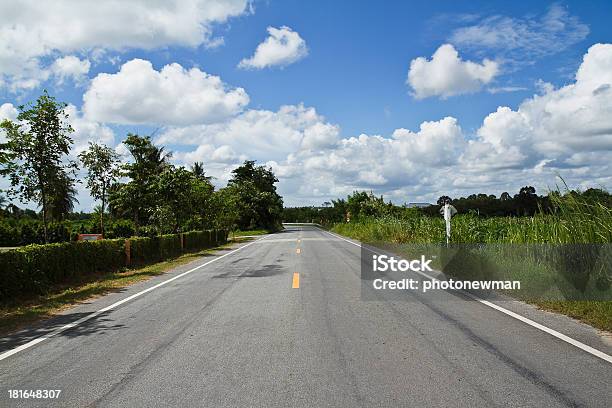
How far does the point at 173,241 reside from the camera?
942 inches

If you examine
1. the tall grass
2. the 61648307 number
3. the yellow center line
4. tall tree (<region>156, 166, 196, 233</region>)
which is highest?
tall tree (<region>156, 166, 196, 233</region>)

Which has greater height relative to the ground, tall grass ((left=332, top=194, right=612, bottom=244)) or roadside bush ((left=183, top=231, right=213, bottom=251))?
tall grass ((left=332, top=194, right=612, bottom=244))

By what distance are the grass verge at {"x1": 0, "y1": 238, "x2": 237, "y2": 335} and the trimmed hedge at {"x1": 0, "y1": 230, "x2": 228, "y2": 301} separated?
0.27 metres

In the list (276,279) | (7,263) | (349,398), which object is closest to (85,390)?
(349,398)

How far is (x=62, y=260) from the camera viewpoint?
13.0 meters

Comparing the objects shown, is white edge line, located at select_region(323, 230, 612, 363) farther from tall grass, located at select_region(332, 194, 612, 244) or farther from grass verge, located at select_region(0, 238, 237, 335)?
grass verge, located at select_region(0, 238, 237, 335)

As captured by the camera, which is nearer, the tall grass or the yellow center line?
the tall grass

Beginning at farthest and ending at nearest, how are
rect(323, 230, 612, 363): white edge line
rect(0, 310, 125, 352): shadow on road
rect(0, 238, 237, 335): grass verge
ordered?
rect(0, 238, 237, 335): grass verge < rect(0, 310, 125, 352): shadow on road < rect(323, 230, 612, 363): white edge line

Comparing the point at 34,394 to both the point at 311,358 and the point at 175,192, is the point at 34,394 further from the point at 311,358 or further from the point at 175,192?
the point at 175,192

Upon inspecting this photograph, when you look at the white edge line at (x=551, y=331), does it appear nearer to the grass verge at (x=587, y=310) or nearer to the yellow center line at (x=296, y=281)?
the grass verge at (x=587, y=310)

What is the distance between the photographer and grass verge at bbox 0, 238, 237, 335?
8367 millimetres

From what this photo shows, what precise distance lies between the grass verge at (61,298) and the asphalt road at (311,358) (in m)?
0.58

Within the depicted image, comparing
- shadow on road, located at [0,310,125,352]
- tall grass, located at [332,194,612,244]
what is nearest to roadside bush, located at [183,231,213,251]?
tall grass, located at [332,194,612,244]

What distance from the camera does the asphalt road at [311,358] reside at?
4277 mm
